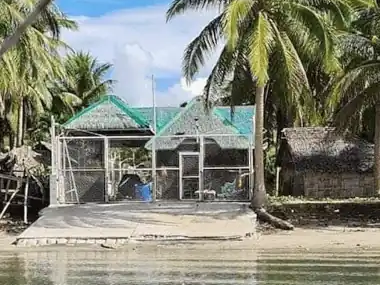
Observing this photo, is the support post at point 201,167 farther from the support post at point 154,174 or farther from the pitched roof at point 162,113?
the pitched roof at point 162,113

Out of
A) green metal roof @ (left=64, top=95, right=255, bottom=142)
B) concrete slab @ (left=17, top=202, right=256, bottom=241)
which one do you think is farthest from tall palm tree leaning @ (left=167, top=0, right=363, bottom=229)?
green metal roof @ (left=64, top=95, right=255, bottom=142)

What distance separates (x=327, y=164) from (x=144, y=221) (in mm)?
11608

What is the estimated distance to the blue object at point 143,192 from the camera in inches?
1072

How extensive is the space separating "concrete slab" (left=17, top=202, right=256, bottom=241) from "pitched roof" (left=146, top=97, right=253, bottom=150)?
2.57 meters

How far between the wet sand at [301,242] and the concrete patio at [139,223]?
359 millimetres

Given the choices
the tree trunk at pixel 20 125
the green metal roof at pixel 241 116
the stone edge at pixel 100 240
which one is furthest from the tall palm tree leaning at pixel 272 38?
the tree trunk at pixel 20 125

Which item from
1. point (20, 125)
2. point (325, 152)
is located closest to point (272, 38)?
point (325, 152)

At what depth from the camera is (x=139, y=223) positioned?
2378 centimetres

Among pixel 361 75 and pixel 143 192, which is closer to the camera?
pixel 361 75

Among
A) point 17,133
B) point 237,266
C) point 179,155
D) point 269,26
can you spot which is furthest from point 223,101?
point 237,266

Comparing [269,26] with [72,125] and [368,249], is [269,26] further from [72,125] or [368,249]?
[72,125]

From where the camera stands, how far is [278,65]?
24656mm

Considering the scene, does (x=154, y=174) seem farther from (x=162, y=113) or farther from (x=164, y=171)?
(x=162, y=113)

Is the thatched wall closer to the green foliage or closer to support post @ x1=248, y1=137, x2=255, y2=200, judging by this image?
support post @ x1=248, y1=137, x2=255, y2=200
